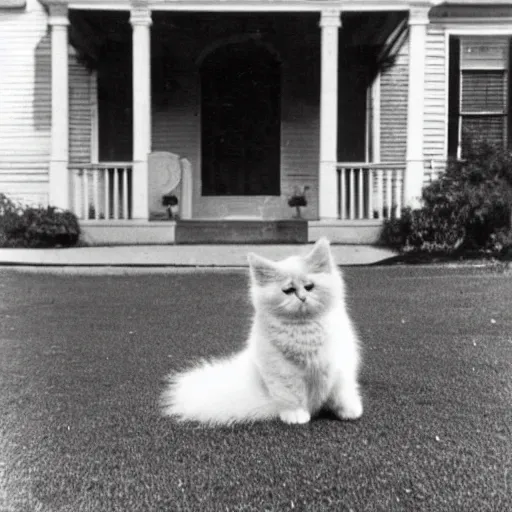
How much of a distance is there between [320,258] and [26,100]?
5.28 m

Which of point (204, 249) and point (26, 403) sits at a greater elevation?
point (204, 249)

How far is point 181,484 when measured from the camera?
1069 millimetres

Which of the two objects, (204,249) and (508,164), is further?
(508,164)

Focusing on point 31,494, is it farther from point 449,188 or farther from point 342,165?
point 342,165

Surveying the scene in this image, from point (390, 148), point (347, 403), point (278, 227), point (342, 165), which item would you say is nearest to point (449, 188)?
point (278, 227)

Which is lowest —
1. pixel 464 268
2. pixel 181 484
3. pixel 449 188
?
pixel 181 484

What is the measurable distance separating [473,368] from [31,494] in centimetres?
97

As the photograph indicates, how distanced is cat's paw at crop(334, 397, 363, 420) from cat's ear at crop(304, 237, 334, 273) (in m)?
0.30

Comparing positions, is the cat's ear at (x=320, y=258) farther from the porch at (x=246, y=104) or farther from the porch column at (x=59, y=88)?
the porch column at (x=59, y=88)

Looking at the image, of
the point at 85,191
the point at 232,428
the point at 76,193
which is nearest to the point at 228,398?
the point at 232,428

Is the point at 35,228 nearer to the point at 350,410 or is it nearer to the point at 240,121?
the point at 350,410

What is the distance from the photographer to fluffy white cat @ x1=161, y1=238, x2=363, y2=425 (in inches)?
44.6

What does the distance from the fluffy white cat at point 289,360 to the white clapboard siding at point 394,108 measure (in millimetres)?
5583

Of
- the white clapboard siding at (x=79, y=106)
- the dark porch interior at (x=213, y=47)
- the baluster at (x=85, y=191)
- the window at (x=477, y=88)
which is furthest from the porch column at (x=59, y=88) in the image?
the window at (x=477, y=88)
